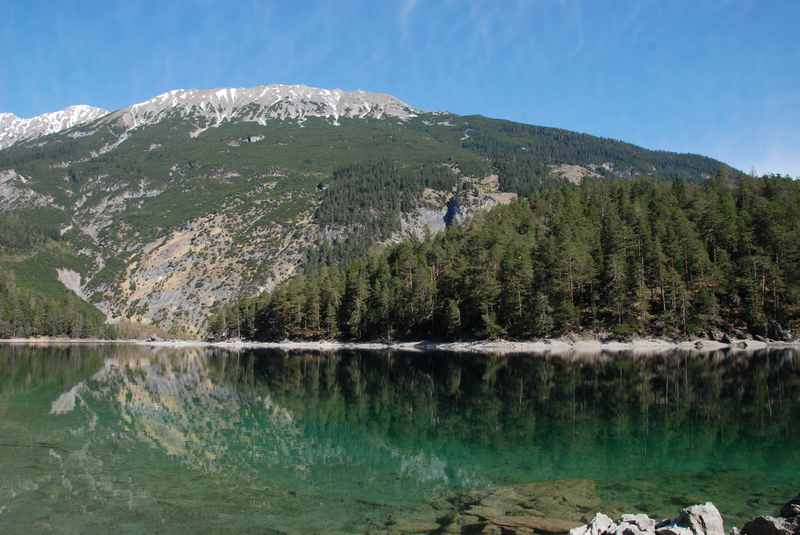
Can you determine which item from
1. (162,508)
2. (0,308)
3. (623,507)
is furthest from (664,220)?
(0,308)

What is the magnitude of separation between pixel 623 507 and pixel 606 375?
115ft

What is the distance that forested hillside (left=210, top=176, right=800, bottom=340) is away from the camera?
277 feet

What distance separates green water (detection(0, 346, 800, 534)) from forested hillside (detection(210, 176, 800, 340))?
36.7m

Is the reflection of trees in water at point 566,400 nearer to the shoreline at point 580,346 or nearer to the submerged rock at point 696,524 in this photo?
the submerged rock at point 696,524

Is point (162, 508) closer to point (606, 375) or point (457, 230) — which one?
point (606, 375)

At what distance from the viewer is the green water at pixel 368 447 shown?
1727cm

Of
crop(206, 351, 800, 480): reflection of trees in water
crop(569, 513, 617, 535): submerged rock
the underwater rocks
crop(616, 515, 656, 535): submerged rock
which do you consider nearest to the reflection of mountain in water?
crop(206, 351, 800, 480): reflection of trees in water

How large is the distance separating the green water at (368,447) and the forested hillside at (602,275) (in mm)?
36670

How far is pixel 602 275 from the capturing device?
91062 mm

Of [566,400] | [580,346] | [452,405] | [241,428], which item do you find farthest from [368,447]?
[580,346]

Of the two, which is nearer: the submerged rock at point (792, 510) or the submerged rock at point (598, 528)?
the submerged rock at point (792, 510)

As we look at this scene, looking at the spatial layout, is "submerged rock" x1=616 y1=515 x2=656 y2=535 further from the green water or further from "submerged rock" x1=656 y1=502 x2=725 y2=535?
the green water

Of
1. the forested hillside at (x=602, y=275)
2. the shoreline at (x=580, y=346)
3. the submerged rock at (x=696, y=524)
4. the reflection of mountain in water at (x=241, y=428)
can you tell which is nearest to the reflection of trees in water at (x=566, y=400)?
the reflection of mountain in water at (x=241, y=428)

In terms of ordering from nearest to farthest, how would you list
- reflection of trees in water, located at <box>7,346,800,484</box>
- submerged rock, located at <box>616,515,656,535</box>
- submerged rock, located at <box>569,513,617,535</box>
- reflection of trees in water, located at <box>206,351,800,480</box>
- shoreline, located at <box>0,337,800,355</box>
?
1. submerged rock, located at <box>616,515,656,535</box>
2. submerged rock, located at <box>569,513,617,535</box>
3. reflection of trees in water, located at <box>7,346,800,484</box>
4. reflection of trees in water, located at <box>206,351,800,480</box>
5. shoreline, located at <box>0,337,800,355</box>
